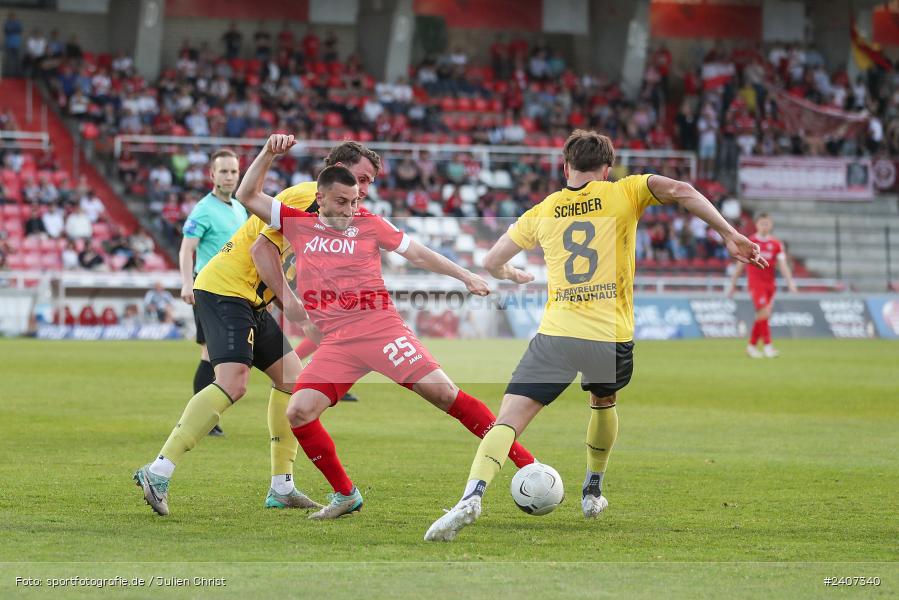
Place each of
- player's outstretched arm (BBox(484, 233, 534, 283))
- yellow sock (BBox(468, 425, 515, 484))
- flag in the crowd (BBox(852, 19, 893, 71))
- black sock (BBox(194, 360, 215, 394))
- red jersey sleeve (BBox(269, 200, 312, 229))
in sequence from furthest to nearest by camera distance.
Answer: flag in the crowd (BBox(852, 19, 893, 71)) < black sock (BBox(194, 360, 215, 394)) < red jersey sleeve (BBox(269, 200, 312, 229)) < player's outstretched arm (BBox(484, 233, 534, 283)) < yellow sock (BBox(468, 425, 515, 484))

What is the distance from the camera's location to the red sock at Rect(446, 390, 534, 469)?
793cm

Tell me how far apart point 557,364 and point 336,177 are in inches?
64.5

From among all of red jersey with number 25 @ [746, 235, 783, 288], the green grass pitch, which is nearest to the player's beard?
the green grass pitch

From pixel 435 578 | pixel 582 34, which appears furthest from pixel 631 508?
pixel 582 34

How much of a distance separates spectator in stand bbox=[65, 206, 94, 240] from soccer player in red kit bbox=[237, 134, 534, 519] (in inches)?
959

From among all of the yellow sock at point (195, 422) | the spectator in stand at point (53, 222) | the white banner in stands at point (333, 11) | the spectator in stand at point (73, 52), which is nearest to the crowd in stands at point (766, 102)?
the white banner in stands at point (333, 11)

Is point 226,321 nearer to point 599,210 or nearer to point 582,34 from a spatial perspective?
point 599,210

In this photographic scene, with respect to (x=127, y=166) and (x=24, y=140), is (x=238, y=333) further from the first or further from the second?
(x=24, y=140)

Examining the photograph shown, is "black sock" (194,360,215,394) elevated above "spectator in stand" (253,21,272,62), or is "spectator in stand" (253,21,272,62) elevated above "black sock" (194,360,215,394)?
"spectator in stand" (253,21,272,62)

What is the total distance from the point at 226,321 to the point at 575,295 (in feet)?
7.49

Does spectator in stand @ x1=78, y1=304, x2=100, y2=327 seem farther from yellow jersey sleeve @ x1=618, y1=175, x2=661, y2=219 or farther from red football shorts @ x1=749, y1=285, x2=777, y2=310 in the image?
yellow jersey sleeve @ x1=618, y1=175, x2=661, y2=219

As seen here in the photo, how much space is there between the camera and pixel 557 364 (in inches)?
294

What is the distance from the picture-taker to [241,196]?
795 cm

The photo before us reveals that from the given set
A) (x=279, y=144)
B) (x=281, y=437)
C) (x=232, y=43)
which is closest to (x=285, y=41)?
(x=232, y=43)
